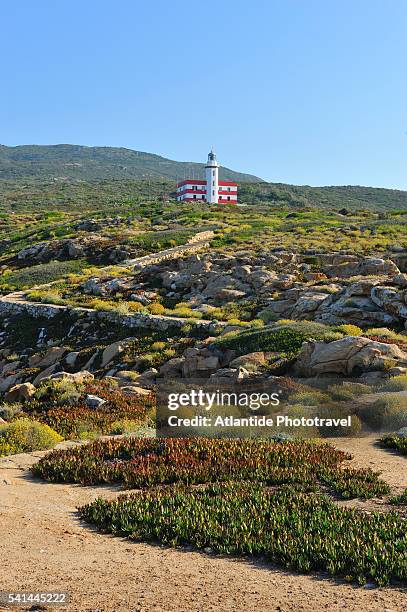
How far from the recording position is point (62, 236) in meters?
56.8

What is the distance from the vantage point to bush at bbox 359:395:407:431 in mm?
13203

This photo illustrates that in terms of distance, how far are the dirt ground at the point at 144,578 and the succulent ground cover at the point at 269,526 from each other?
0.63 feet

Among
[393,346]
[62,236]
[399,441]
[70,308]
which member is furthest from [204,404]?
[62,236]

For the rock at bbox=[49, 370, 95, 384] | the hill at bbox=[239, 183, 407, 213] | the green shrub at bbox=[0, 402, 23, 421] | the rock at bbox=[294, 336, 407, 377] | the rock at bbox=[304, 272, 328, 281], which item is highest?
the hill at bbox=[239, 183, 407, 213]

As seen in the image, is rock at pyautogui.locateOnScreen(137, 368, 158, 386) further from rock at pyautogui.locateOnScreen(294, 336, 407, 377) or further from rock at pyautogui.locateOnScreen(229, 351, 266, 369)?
rock at pyautogui.locateOnScreen(294, 336, 407, 377)

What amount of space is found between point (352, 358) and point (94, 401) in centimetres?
699

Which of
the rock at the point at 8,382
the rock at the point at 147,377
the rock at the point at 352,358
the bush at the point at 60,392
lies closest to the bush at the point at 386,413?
the rock at the point at 352,358

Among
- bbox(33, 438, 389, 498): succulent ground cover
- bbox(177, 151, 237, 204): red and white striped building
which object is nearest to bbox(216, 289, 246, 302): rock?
bbox(33, 438, 389, 498): succulent ground cover

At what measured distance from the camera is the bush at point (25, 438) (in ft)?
38.6

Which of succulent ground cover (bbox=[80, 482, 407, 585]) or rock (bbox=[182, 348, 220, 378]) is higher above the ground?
→ rock (bbox=[182, 348, 220, 378])

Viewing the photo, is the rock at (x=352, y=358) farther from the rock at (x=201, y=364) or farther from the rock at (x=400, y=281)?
the rock at (x=400, y=281)

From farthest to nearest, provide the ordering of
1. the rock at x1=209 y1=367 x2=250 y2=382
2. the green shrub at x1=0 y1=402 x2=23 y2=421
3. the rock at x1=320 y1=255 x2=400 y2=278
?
the rock at x1=320 y1=255 x2=400 y2=278
the rock at x1=209 y1=367 x2=250 y2=382
the green shrub at x1=0 y1=402 x2=23 y2=421

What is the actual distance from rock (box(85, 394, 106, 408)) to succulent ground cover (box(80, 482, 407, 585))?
6682mm

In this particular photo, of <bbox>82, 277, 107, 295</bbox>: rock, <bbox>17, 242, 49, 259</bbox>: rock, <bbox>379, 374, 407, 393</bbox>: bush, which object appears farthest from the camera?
<bbox>17, 242, 49, 259</bbox>: rock
